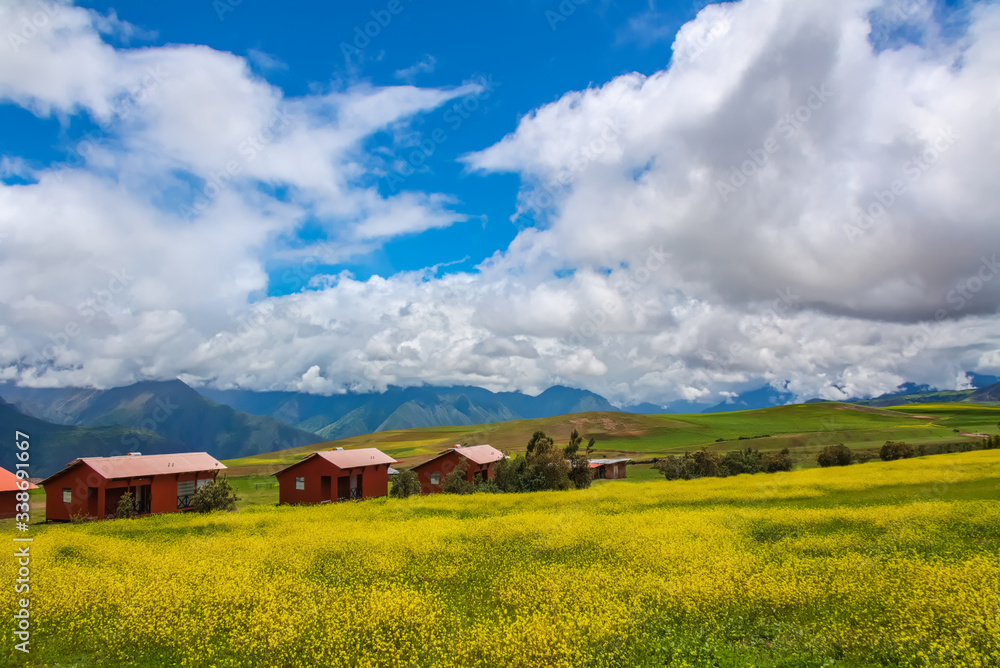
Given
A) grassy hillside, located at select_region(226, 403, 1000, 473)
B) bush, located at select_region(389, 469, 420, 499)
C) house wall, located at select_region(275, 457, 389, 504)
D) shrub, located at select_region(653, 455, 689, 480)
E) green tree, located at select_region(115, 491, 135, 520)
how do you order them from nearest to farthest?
green tree, located at select_region(115, 491, 135, 520), house wall, located at select_region(275, 457, 389, 504), bush, located at select_region(389, 469, 420, 499), shrub, located at select_region(653, 455, 689, 480), grassy hillside, located at select_region(226, 403, 1000, 473)

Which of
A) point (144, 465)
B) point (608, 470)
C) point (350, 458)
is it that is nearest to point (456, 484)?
point (350, 458)

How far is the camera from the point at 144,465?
4784 cm

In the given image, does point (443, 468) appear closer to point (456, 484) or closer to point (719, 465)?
point (456, 484)

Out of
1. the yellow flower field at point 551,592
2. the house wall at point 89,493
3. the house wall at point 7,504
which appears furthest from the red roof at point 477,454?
the house wall at point 7,504

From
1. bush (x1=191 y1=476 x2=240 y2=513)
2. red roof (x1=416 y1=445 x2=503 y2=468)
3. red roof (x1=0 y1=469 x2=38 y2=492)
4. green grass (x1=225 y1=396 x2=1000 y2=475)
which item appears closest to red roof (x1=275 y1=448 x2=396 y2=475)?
red roof (x1=416 y1=445 x2=503 y2=468)

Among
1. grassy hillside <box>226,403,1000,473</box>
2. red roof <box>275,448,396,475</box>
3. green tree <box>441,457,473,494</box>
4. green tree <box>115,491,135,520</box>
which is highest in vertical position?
red roof <box>275,448,396,475</box>

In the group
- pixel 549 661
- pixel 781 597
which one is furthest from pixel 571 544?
pixel 549 661

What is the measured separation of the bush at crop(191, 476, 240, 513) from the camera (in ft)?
157

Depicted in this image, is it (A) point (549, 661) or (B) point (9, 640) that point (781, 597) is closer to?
(A) point (549, 661)

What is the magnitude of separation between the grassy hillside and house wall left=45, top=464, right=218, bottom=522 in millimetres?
57991

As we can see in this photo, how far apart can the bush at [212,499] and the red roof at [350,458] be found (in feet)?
23.5

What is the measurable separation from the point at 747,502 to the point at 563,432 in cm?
12229

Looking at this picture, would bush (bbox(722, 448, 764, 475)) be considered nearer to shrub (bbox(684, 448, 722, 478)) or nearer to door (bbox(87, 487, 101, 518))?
shrub (bbox(684, 448, 722, 478))

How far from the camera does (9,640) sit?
643 inches
